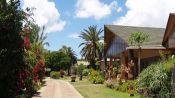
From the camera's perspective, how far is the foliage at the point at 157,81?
18.5 metres

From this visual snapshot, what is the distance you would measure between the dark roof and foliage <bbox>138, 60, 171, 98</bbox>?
72.5ft

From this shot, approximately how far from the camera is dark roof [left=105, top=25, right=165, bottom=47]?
43.6m

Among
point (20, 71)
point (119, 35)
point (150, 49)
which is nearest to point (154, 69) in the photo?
point (20, 71)

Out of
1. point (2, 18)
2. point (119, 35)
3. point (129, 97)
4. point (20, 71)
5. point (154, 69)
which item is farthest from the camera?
point (119, 35)

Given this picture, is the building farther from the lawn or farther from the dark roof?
the lawn

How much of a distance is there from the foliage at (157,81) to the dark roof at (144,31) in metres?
22.1

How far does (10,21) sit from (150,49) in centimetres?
2621

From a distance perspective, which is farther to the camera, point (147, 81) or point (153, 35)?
point (153, 35)

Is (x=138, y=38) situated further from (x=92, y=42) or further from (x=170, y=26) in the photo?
(x=92, y=42)

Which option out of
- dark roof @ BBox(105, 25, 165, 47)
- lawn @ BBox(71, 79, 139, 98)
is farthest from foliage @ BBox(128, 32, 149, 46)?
lawn @ BBox(71, 79, 139, 98)

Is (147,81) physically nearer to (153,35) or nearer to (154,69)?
(154,69)

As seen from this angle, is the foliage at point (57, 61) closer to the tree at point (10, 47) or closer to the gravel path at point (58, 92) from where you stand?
the gravel path at point (58, 92)

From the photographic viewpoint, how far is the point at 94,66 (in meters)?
83.4

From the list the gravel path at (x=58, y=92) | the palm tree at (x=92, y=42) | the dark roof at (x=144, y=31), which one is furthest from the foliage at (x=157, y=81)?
the palm tree at (x=92, y=42)
